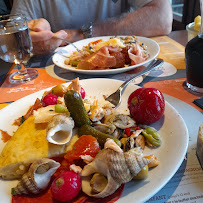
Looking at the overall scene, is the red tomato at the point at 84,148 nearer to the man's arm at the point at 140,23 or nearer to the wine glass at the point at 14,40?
the wine glass at the point at 14,40

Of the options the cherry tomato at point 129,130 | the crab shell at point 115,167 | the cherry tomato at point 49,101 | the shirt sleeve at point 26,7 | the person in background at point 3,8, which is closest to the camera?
the crab shell at point 115,167

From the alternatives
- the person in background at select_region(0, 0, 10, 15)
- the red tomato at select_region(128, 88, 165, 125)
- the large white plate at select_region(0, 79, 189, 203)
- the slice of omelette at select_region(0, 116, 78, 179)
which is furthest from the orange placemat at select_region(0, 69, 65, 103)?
the person in background at select_region(0, 0, 10, 15)

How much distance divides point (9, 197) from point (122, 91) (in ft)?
2.14

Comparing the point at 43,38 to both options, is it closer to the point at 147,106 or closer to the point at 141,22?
the point at 141,22

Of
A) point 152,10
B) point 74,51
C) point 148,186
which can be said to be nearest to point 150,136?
point 148,186

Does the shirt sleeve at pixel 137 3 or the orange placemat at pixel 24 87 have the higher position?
the shirt sleeve at pixel 137 3

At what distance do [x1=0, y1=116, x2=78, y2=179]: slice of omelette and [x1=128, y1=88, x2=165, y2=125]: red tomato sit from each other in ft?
0.84

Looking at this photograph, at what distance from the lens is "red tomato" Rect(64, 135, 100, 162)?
64 cm

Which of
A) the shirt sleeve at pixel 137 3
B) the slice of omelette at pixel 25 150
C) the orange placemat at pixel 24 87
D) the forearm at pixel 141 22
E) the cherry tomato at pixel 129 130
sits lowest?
the orange placemat at pixel 24 87

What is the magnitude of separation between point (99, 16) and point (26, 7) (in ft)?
2.72

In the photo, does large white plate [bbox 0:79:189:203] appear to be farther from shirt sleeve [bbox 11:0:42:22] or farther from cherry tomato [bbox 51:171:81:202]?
shirt sleeve [bbox 11:0:42:22]

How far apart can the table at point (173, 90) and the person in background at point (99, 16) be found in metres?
0.27

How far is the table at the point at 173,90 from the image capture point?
60 cm

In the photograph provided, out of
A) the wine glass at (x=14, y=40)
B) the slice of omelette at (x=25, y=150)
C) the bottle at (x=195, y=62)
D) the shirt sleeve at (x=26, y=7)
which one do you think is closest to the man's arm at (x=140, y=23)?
the shirt sleeve at (x=26, y=7)
